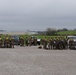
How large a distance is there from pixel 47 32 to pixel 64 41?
9157 cm

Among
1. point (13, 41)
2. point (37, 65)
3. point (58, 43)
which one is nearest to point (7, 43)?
point (13, 41)

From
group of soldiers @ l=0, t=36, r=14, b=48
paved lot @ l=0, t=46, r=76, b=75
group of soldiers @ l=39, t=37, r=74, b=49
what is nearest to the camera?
paved lot @ l=0, t=46, r=76, b=75

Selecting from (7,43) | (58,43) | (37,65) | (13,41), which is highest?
(13,41)

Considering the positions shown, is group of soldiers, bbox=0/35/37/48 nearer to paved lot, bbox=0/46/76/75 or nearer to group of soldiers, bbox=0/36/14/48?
group of soldiers, bbox=0/36/14/48

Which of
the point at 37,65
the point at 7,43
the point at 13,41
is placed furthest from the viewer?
the point at 13,41

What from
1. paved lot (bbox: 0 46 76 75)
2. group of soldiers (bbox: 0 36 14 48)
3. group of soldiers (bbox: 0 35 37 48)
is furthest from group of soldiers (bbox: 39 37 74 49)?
paved lot (bbox: 0 46 76 75)

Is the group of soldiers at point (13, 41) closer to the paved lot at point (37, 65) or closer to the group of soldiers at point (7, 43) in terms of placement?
the group of soldiers at point (7, 43)

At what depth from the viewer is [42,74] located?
537 inches

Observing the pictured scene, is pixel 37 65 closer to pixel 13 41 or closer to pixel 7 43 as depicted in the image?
pixel 7 43

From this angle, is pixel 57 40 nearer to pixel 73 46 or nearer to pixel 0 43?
pixel 73 46

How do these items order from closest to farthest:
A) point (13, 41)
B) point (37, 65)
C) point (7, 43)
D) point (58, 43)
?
1. point (37, 65)
2. point (58, 43)
3. point (7, 43)
4. point (13, 41)

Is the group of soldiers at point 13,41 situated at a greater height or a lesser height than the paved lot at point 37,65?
greater

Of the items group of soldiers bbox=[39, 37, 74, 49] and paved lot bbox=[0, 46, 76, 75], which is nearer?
paved lot bbox=[0, 46, 76, 75]

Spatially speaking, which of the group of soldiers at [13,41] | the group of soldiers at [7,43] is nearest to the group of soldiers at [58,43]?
the group of soldiers at [7,43]
